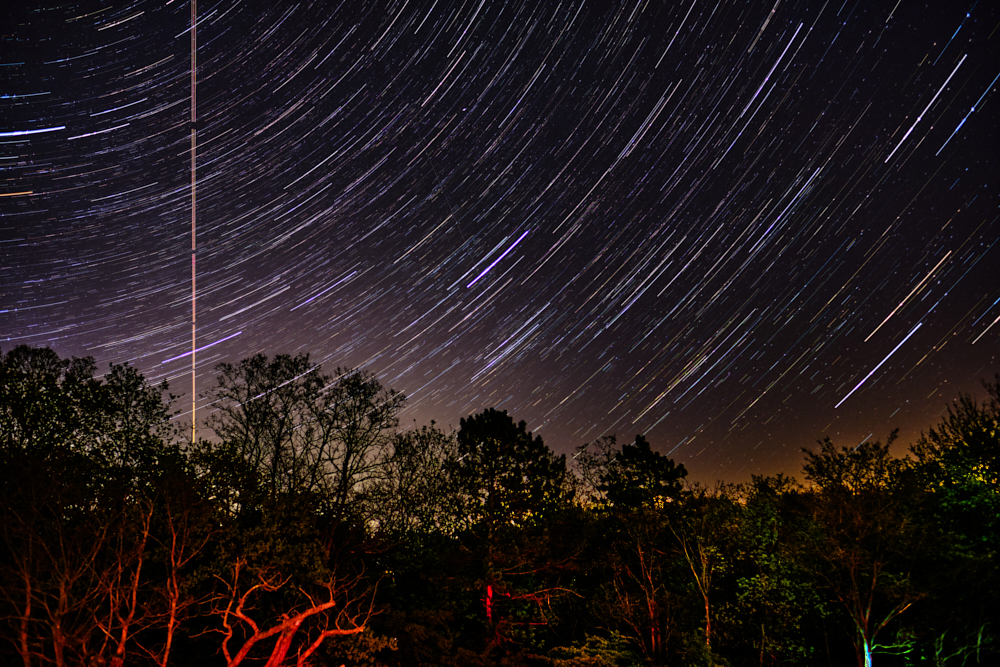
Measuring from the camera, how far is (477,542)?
2475 centimetres

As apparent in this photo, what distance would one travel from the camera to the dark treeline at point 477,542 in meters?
17.2

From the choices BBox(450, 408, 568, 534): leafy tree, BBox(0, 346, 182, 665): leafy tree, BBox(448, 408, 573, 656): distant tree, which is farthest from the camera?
BBox(450, 408, 568, 534): leafy tree

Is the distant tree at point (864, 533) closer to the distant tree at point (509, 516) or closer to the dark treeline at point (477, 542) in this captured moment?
the dark treeline at point (477, 542)

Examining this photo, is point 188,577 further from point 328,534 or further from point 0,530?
point 328,534

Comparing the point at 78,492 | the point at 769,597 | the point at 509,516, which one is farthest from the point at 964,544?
the point at 78,492

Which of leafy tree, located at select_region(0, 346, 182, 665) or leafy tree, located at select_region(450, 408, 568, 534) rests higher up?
leafy tree, located at select_region(450, 408, 568, 534)

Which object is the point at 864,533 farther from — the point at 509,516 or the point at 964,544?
the point at 509,516

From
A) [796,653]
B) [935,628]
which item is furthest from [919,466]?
[796,653]

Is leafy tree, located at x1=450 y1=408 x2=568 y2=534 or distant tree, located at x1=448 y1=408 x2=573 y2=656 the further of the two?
leafy tree, located at x1=450 y1=408 x2=568 y2=534

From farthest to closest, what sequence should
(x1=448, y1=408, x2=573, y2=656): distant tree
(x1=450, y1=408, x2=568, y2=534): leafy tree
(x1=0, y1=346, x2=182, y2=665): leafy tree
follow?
(x1=450, y1=408, x2=568, y2=534): leafy tree, (x1=448, y1=408, x2=573, y2=656): distant tree, (x1=0, y1=346, x2=182, y2=665): leafy tree

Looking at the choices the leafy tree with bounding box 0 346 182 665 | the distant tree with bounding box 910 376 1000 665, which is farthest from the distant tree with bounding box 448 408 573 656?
the distant tree with bounding box 910 376 1000 665

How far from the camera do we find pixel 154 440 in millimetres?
20188

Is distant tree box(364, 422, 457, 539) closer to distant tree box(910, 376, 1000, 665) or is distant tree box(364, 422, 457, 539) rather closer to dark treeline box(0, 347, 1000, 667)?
dark treeline box(0, 347, 1000, 667)

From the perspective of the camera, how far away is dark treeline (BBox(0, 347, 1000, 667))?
17250mm
